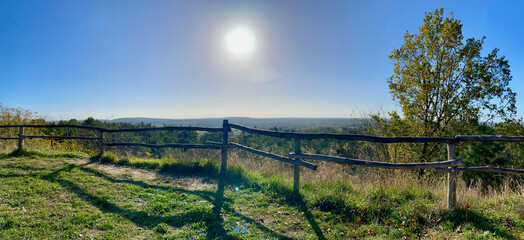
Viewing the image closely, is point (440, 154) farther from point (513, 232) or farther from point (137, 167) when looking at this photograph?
point (137, 167)

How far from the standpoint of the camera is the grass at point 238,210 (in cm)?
385

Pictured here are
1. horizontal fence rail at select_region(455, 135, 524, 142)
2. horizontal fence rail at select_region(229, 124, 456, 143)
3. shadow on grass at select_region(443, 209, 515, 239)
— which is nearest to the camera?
shadow on grass at select_region(443, 209, 515, 239)

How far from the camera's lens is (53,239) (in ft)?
11.2

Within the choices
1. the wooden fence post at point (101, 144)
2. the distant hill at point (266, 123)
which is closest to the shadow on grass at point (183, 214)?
the wooden fence post at point (101, 144)

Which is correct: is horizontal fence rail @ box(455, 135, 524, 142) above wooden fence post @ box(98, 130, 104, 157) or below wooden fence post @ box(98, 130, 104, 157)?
above

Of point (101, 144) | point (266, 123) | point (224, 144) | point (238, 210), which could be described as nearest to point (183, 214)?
point (238, 210)

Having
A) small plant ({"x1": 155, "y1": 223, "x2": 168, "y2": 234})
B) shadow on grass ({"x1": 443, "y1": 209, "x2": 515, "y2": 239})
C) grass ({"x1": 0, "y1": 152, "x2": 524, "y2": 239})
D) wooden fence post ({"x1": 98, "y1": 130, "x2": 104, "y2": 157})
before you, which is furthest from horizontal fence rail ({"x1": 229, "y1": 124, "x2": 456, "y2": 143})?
wooden fence post ({"x1": 98, "y1": 130, "x2": 104, "y2": 157})

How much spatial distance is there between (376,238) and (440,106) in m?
8.30

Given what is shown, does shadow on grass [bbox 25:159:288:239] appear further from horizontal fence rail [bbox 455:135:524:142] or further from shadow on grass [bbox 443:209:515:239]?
horizontal fence rail [bbox 455:135:524:142]

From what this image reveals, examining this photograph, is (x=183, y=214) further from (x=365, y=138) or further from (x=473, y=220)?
(x=473, y=220)

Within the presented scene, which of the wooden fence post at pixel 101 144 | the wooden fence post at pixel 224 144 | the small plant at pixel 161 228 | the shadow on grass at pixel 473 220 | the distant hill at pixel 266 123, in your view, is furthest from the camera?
the distant hill at pixel 266 123

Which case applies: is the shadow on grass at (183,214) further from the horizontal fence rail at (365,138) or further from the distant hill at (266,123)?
the distant hill at (266,123)

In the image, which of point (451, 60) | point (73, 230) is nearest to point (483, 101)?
point (451, 60)

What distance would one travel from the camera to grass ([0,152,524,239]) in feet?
12.6
